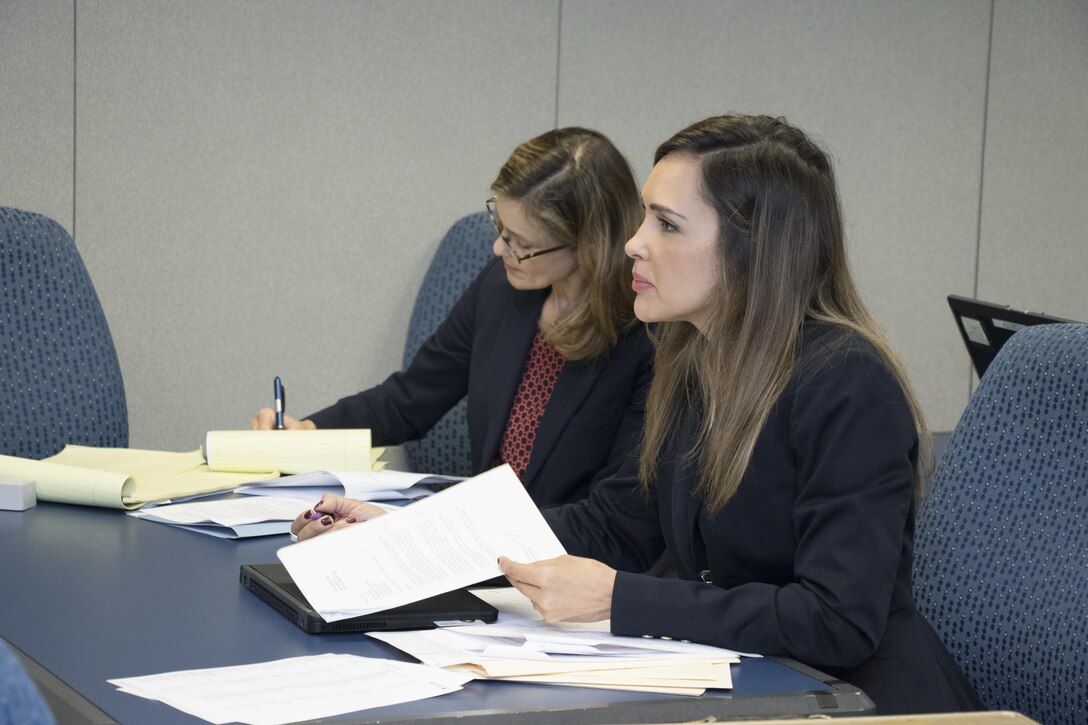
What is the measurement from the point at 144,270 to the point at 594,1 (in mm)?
1334

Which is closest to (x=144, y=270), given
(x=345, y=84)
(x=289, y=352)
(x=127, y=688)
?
(x=289, y=352)

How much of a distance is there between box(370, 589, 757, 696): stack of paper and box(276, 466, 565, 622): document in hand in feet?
0.17

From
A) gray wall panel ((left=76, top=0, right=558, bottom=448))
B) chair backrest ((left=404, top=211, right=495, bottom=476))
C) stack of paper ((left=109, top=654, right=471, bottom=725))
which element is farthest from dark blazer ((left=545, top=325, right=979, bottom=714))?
gray wall panel ((left=76, top=0, right=558, bottom=448))

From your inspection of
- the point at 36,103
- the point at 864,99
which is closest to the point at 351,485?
the point at 36,103

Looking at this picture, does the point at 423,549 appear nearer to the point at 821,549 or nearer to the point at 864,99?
the point at 821,549

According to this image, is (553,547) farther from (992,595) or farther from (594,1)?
(594,1)

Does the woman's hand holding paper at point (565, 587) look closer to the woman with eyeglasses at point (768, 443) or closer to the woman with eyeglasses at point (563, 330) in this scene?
the woman with eyeglasses at point (768, 443)

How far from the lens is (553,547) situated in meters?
1.43

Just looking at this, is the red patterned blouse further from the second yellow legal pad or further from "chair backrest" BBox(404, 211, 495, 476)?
"chair backrest" BBox(404, 211, 495, 476)

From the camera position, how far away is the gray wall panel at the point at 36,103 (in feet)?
9.05

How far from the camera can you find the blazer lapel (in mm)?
2379

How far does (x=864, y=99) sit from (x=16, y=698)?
10.7ft

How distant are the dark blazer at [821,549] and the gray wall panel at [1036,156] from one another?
242 centimetres

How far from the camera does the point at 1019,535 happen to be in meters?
1.61
